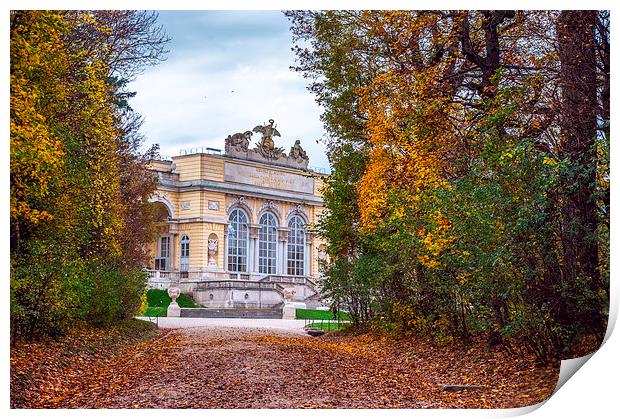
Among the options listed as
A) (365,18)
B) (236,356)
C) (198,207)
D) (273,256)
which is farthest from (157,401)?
(273,256)

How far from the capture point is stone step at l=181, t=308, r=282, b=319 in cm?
2356

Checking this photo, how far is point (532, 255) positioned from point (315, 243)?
25.4 meters

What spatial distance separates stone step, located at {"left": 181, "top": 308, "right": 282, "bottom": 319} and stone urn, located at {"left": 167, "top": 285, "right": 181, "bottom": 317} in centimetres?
15

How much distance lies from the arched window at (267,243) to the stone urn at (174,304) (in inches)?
361

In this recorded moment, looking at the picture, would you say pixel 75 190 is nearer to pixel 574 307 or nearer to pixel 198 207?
pixel 574 307

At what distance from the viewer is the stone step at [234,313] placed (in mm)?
23562

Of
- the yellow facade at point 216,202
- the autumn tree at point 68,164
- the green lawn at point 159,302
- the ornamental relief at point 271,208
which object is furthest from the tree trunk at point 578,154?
the ornamental relief at point 271,208

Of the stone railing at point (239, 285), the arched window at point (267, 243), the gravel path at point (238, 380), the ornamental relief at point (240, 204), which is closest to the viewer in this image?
the gravel path at point (238, 380)

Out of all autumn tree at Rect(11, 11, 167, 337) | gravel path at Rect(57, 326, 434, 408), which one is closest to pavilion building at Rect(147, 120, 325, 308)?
autumn tree at Rect(11, 11, 167, 337)

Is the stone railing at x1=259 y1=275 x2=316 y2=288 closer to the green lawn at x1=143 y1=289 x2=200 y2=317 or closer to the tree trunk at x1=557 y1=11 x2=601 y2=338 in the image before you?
the green lawn at x1=143 y1=289 x2=200 y2=317

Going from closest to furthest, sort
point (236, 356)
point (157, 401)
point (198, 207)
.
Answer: point (157, 401)
point (236, 356)
point (198, 207)

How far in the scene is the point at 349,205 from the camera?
18797mm

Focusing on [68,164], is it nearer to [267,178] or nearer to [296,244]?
[267,178]

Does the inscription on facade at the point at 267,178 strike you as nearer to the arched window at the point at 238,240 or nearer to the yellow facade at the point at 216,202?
the yellow facade at the point at 216,202
